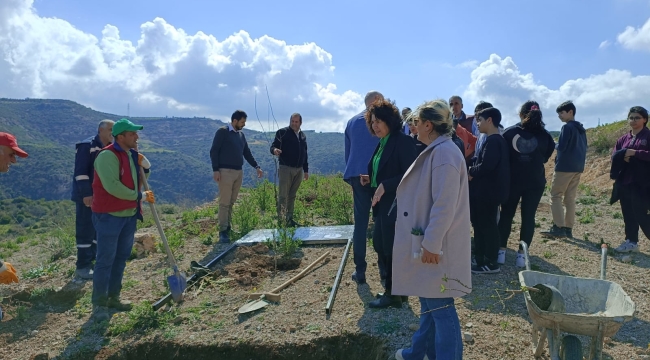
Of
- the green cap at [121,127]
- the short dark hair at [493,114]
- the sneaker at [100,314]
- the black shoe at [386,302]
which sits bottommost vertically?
the sneaker at [100,314]

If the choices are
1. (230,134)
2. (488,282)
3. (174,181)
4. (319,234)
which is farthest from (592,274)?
(174,181)

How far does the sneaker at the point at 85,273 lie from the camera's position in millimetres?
6008

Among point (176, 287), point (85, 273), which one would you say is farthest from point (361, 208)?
point (85, 273)

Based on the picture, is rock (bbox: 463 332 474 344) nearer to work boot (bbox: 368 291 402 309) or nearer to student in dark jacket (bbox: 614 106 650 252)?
work boot (bbox: 368 291 402 309)

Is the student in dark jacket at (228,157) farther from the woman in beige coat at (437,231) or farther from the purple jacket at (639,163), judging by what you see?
the purple jacket at (639,163)

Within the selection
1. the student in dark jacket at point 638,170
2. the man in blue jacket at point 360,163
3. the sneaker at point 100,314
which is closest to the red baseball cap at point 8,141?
the sneaker at point 100,314

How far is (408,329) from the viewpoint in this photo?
12.5 ft

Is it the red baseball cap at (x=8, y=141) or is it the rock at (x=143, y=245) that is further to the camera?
the rock at (x=143, y=245)

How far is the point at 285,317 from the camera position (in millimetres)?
4258

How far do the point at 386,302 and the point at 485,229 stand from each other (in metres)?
1.64

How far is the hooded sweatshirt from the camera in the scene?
678 centimetres

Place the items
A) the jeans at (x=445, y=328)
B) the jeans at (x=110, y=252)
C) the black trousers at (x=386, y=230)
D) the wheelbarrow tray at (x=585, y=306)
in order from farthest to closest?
the jeans at (x=110, y=252), the black trousers at (x=386, y=230), the jeans at (x=445, y=328), the wheelbarrow tray at (x=585, y=306)

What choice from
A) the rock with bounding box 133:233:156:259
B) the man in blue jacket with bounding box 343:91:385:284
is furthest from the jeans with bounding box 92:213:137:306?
the man in blue jacket with bounding box 343:91:385:284

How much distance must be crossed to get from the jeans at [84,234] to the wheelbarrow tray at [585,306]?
539 centimetres
